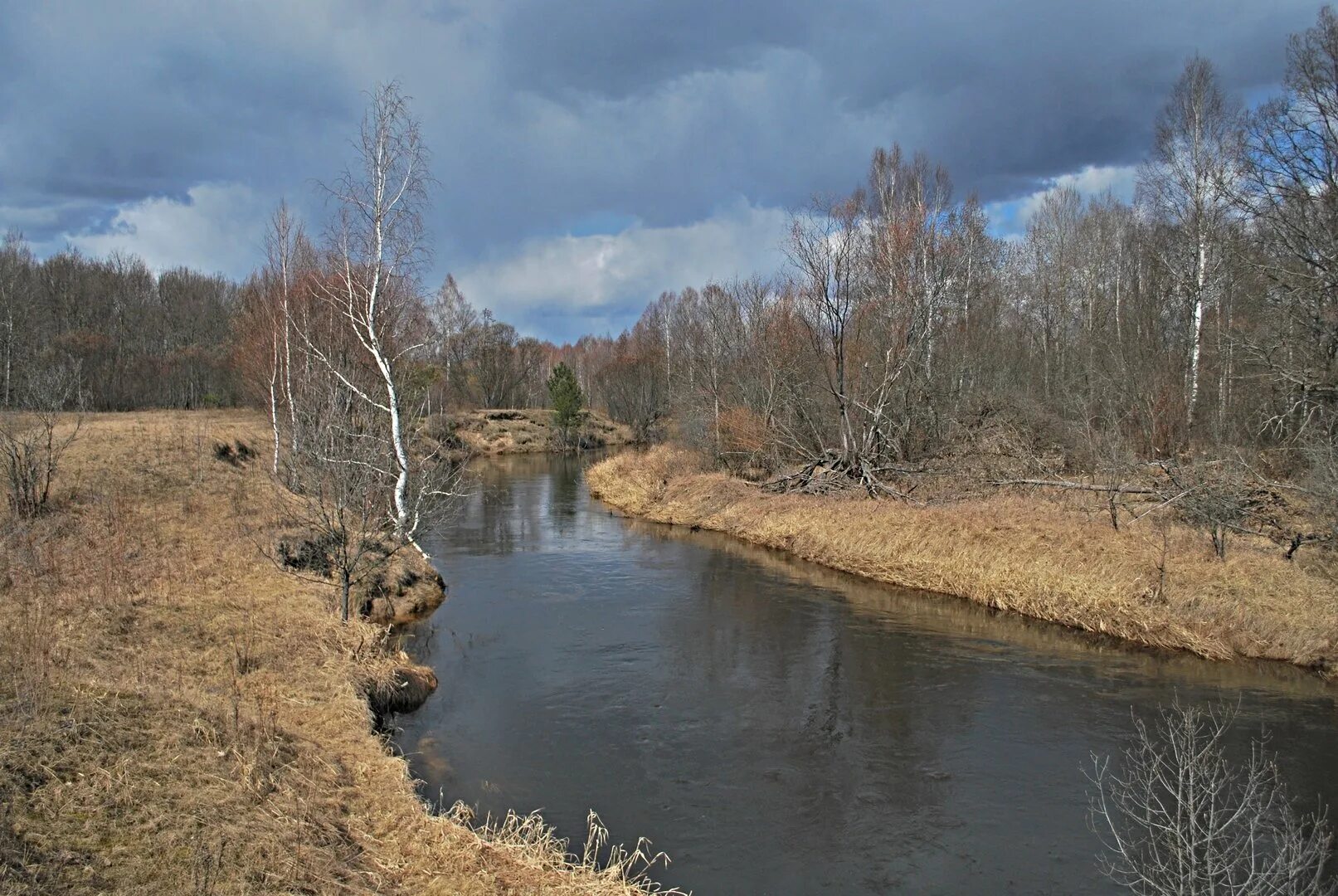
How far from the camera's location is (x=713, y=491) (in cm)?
3162

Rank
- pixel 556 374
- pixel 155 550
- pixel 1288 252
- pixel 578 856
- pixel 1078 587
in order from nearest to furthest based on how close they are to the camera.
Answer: pixel 578 856 < pixel 155 550 < pixel 1078 587 < pixel 1288 252 < pixel 556 374

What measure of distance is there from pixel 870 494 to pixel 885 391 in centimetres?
354

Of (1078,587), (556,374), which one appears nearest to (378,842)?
(1078,587)

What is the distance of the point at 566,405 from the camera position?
64.0m

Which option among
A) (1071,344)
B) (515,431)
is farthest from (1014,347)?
(515,431)

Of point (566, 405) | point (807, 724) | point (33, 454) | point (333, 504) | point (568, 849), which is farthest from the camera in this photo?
point (566, 405)

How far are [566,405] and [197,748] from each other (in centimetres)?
5691

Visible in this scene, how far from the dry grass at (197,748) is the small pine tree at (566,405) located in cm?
4946

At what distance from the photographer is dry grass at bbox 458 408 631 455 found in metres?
67.1

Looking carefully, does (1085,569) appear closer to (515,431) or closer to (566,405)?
(566,405)

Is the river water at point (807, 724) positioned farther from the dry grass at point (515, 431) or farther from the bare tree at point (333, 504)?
the dry grass at point (515, 431)

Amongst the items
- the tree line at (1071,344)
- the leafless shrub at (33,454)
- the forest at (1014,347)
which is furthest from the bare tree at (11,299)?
the tree line at (1071,344)

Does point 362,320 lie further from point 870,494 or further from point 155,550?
point 870,494

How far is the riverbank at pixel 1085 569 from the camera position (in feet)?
47.1
